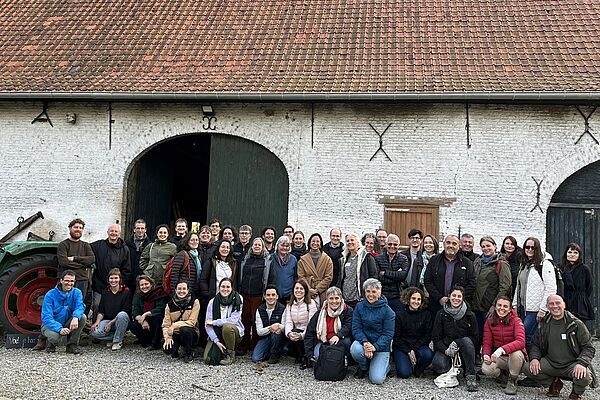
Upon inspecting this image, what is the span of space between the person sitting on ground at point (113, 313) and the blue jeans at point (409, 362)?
2907 millimetres

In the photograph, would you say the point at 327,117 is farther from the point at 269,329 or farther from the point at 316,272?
the point at 269,329

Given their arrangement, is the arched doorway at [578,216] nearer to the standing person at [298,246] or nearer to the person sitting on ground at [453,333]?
the person sitting on ground at [453,333]

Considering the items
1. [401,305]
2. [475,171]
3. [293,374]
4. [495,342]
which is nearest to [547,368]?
[495,342]

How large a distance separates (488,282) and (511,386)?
1.02 meters

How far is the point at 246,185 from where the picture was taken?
336 inches

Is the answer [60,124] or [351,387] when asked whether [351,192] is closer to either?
[351,387]

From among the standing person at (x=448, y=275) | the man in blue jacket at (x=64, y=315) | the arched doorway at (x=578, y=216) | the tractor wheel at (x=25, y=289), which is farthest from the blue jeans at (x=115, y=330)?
the arched doorway at (x=578, y=216)

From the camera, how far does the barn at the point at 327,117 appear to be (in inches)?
299

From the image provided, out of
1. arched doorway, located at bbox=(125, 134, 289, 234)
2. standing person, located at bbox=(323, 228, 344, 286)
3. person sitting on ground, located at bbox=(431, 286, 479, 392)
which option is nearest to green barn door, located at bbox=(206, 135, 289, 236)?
arched doorway, located at bbox=(125, 134, 289, 234)

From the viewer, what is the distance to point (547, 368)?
183 inches

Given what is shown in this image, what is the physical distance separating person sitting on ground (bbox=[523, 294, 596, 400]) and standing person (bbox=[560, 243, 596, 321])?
0.92 meters

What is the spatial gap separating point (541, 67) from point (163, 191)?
255 inches

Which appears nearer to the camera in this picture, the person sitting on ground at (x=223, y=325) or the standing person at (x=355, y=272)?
the person sitting on ground at (x=223, y=325)

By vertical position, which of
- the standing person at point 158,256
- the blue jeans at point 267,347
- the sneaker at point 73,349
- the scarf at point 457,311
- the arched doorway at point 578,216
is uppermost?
the arched doorway at point 578,216
